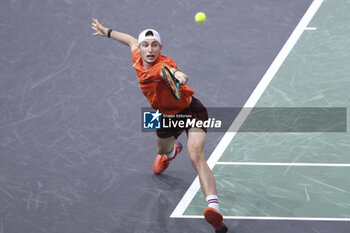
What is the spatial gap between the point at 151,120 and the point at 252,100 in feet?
5.29

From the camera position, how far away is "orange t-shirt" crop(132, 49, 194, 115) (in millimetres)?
6699

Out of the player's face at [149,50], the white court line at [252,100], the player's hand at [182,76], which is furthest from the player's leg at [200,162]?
the player's face at [149,50]

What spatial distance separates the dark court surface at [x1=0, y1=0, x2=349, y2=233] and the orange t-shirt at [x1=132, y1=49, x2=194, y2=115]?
1134mm

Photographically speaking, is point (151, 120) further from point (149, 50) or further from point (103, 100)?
point (149, 50)

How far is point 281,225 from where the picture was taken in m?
6.67

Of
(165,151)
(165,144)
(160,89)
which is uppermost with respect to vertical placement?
(160,89)

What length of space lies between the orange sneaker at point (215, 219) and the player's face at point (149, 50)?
1.89m

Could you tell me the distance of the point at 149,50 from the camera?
6.84m

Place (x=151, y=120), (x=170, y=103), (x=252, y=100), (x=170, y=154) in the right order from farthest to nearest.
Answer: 1. (x=252, y=100)
2. (x=151, y=120)
3. (x=170, y=154)
4. (x=170, y=103)

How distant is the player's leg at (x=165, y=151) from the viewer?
291 inches

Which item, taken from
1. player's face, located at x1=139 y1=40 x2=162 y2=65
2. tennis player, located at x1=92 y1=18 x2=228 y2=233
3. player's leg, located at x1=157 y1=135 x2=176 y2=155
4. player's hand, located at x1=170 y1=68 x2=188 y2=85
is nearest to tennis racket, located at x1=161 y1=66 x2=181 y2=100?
player's hand, located at x1=170 y1=68 x2=188 y2=85

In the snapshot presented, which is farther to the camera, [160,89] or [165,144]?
[165,144]

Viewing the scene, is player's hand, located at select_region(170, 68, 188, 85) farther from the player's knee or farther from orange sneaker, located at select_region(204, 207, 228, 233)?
orange sneaker, located at select_region(204, 207, 228, 233)

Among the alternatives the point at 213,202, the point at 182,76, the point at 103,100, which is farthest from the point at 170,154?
the point at 103,100
